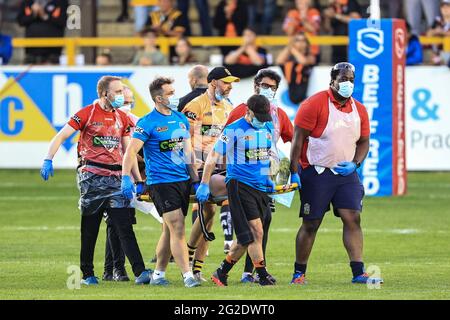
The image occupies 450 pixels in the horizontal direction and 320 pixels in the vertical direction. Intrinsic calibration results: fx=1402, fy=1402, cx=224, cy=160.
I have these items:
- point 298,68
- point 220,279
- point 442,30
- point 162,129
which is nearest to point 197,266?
point 220,279


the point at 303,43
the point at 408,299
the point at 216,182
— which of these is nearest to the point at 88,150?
the point at 216,182

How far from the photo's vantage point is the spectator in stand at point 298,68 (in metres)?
24.0

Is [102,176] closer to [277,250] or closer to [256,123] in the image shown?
[256,123]

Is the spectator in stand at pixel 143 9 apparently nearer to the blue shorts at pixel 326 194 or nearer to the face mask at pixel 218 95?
the face mask at pixel 218 95

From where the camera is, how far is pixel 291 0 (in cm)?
2927

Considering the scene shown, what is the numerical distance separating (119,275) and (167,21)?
43.1ft

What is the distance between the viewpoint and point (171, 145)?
12.9 metres

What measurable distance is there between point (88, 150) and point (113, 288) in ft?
4.63

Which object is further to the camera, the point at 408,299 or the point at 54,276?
the point at 54,276

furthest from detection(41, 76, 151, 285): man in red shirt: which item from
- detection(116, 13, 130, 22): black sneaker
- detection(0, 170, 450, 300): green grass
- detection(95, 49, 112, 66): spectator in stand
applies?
detection(116, 13, 130, 22): black sneaker

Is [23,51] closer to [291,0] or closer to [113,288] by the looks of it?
[291,0]

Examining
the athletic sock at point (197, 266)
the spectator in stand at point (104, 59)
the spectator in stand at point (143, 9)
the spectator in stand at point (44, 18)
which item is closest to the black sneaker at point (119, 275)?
the athletic sock at point (197, 266)

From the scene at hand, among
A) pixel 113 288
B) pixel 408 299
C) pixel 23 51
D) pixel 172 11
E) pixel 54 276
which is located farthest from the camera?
pixel 23 51

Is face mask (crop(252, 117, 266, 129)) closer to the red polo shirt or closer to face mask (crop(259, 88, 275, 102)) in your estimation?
the red polo shirt
